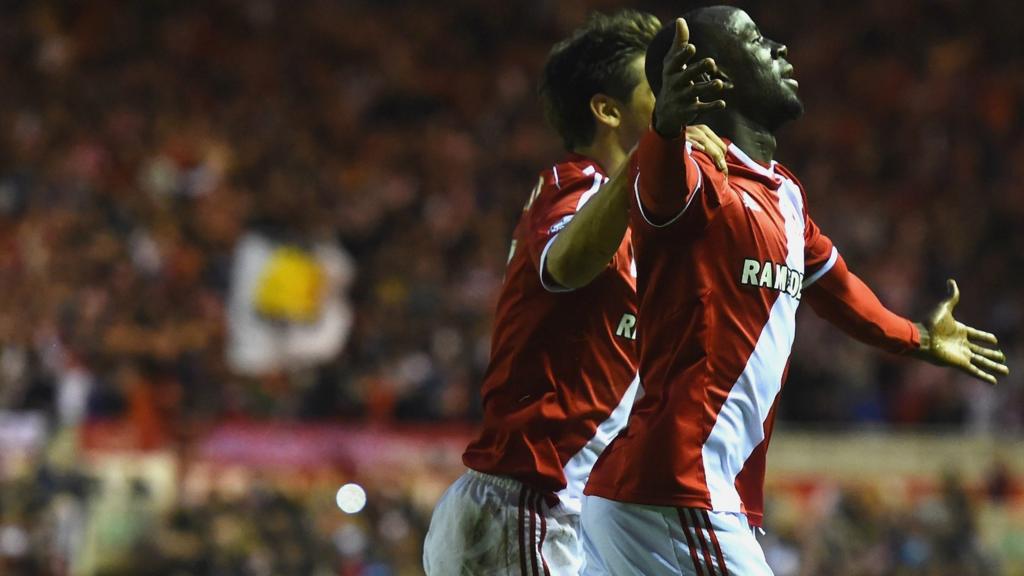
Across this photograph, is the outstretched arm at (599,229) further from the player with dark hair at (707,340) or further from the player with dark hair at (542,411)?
the player with dark hair at (542,411)

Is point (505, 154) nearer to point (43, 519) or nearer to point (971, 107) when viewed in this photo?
point (971, 107)

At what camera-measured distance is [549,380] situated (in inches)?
168

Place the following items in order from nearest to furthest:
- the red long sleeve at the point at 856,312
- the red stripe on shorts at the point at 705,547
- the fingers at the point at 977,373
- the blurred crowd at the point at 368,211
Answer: the red stripe on shorts at the point at 705,547 < the red long sleeve at the point at 856,312 < the fingers at the point at 977,373 < the blurred crowd at the point at 368,211

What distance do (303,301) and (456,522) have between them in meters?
9.95

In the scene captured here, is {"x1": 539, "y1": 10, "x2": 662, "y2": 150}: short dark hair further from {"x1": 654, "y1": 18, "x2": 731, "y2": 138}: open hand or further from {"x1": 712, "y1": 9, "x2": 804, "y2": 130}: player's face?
{"x1": 654, "y1": 18, "x2": 731, "y2": 138}: open hand

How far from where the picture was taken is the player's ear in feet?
14.8

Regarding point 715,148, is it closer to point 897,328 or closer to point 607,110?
point 607,110

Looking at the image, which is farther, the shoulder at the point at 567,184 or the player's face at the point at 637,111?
the player's face at the point at 637,111

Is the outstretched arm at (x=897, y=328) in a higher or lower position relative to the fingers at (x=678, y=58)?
lower

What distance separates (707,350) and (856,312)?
0.88 m

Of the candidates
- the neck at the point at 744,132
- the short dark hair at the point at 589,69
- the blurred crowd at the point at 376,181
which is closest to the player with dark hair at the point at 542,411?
the short dark hair at the point at 589,69

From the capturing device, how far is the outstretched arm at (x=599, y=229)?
367cm

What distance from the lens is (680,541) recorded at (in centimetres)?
367

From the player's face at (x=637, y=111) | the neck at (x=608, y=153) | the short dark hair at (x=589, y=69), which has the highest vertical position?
the short dark hair at (x=589, y=69)
